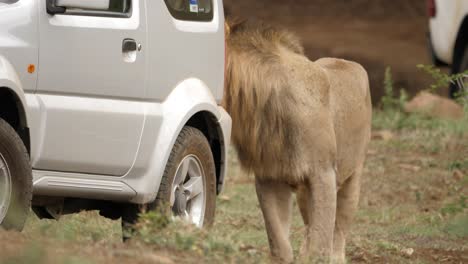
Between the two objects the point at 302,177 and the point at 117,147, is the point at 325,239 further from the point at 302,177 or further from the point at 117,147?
the point at 117,147

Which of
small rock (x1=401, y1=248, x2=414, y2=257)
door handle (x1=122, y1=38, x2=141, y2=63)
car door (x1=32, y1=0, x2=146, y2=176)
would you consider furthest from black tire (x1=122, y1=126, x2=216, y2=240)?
small rock (x1=401, y1=248, x2=414, y2=257)

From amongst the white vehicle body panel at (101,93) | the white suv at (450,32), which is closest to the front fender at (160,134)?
the white vehicle body panel at (101,93)

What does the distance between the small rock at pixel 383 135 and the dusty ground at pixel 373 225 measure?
10 millimetres

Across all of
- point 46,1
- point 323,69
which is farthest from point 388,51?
point 46,1

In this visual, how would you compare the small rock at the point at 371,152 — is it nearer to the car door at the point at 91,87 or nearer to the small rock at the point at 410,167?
the small rock at the point at 410,167

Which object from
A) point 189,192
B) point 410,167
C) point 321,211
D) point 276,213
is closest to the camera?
point 189,192

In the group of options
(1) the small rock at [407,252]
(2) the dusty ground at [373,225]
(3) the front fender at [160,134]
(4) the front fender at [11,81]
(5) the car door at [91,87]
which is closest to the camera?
(2) the dusty ground at [373,225]

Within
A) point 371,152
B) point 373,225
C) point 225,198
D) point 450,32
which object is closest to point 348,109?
point 373,225

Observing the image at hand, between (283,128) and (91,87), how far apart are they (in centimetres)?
129

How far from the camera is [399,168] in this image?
12.6 metres

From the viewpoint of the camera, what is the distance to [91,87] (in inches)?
265

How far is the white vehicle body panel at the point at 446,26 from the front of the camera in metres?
12.9

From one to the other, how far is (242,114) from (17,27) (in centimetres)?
171

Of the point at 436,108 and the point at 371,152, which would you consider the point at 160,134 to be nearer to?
the point at 371,152
